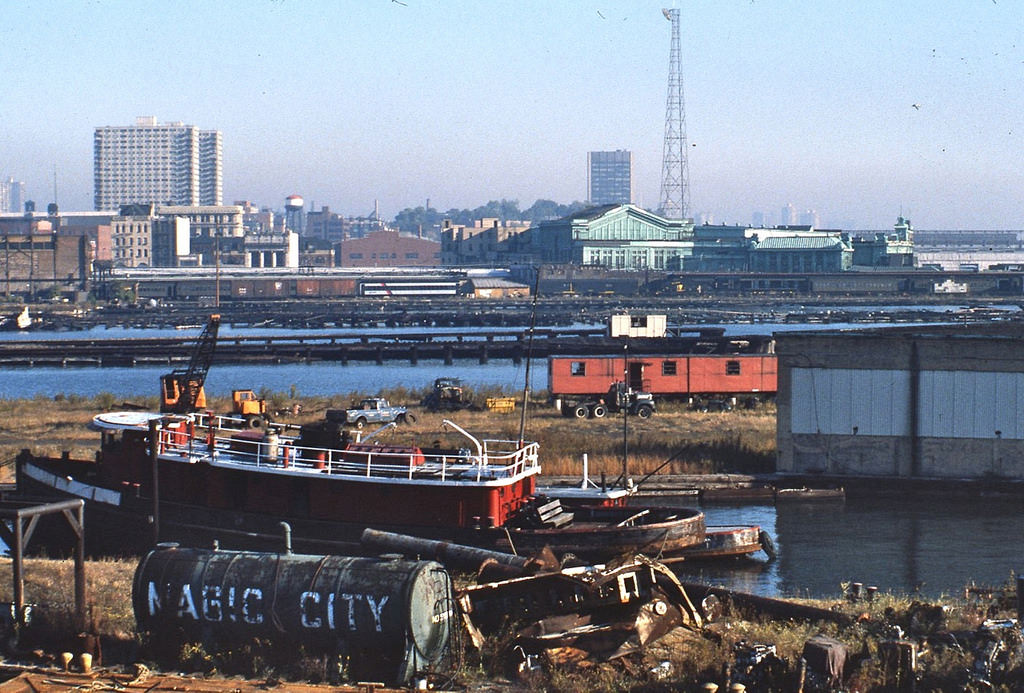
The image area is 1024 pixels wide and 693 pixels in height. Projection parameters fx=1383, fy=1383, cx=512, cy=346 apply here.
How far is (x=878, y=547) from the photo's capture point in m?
29.7

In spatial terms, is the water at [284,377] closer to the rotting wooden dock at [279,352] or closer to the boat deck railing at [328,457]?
the rotting wooden dock at [279,352]

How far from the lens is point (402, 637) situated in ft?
50.8

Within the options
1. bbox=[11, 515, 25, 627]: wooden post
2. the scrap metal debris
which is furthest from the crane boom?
the scrap metal debris

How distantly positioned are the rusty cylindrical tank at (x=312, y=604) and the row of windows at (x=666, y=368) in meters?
37.2

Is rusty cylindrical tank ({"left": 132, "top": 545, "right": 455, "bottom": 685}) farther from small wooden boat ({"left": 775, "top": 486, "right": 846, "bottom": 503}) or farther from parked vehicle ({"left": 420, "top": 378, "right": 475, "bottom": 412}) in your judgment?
parked vehicle ({"left": 420, "top": 378, "right": 475, "bottom": 412})

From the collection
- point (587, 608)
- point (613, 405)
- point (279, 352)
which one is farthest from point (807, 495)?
point (279, 352)

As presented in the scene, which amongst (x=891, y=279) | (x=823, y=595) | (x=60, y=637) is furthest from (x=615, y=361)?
(x=891, y=279)

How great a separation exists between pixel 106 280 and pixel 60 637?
161 m

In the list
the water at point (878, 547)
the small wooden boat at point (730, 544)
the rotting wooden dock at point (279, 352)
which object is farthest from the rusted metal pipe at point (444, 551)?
the rotting wooden dock at point (279, 352)

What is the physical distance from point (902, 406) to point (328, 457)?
53.2 ft

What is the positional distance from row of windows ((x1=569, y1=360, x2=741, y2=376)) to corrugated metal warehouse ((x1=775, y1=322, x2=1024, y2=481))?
56.0 ft

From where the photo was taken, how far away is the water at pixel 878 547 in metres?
26.0

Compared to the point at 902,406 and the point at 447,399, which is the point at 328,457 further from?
the point at 447,399

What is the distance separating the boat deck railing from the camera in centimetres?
2478
